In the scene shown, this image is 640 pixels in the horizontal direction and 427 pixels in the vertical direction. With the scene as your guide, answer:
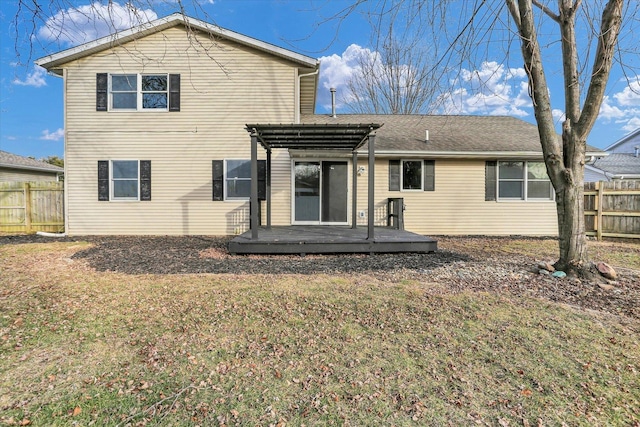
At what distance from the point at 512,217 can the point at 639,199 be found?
3.11m

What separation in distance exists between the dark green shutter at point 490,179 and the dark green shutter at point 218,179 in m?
7.94

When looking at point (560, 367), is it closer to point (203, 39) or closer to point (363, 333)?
point (363, 333)

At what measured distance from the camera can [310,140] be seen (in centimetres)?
805

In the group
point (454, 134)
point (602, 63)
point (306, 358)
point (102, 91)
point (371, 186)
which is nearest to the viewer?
point (306, 358)

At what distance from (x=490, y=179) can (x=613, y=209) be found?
340 centimetres

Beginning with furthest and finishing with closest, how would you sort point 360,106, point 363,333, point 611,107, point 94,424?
point 360,106 < point 611,107 < point 363,333 < point 94,424

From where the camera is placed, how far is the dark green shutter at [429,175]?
32.6 feet

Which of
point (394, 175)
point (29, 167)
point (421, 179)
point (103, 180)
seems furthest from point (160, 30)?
point (29, 167)

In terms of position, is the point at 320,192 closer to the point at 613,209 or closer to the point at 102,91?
the point at 102,91

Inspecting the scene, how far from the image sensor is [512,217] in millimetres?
10062

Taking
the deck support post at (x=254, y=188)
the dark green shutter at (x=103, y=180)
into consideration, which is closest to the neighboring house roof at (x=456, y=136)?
the deck support post at (x=254, y=188)

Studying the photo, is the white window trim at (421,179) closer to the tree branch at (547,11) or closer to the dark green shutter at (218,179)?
the tree branch at (547,11)

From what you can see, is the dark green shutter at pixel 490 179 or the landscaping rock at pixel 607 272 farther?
the dark green shutter at pixel 490 179

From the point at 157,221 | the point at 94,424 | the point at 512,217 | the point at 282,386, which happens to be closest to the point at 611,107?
the point at 512,217
